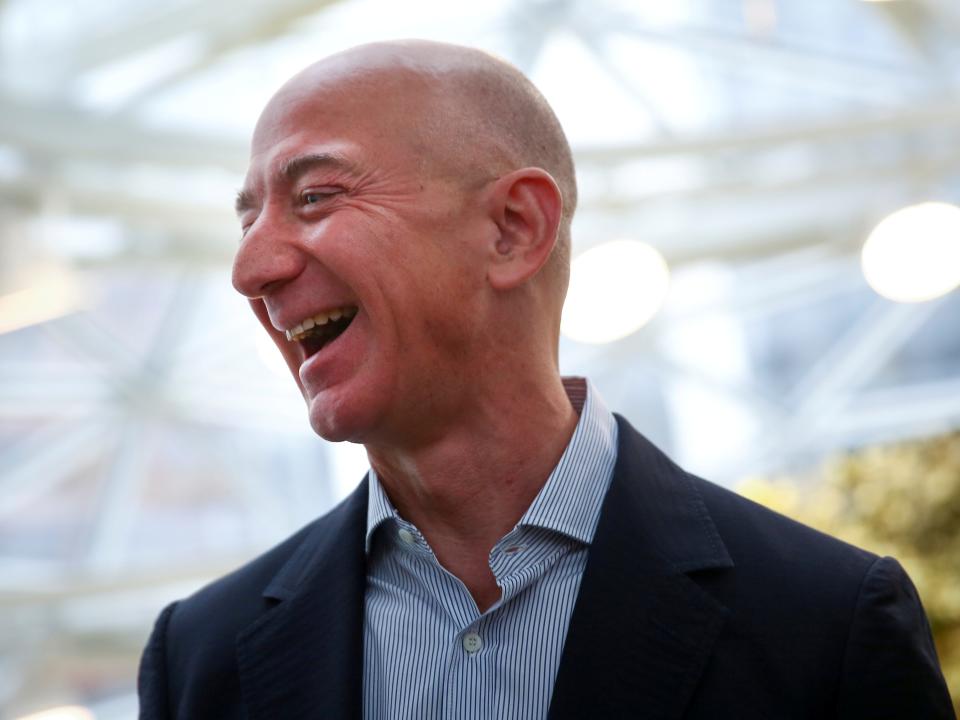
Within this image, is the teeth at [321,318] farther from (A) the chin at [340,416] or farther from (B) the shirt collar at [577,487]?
(B) the shirt collar at [577,487]

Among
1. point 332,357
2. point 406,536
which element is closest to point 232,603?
point 406,536

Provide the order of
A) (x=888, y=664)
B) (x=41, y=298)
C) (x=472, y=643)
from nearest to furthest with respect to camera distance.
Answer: (x=888, y=664) → (x=472, y=643) → (x=41, y=298)

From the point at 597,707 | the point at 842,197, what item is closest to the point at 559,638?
the point at 597,707

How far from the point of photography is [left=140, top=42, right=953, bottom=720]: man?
2682mm

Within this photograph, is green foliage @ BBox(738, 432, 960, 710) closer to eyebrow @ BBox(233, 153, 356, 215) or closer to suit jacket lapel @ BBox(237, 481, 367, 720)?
suit jacket lapel @ BBox(237, 481, 367, 720)

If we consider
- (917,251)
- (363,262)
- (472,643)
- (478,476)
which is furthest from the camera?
(917,251)

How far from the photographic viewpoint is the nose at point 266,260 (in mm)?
2744

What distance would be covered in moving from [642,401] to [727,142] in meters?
11.8

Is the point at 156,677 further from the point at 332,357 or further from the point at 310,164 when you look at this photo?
the point at 310,164

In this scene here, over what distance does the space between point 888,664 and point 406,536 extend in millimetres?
1159

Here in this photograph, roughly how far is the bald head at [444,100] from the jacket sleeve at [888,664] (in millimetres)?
1123

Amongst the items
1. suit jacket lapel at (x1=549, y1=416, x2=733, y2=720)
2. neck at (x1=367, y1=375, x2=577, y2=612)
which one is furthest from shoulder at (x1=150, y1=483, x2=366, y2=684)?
suit jacket lapel at (x1=549, y1=416, x2=733, y2=720)

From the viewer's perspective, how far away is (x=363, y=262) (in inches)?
107

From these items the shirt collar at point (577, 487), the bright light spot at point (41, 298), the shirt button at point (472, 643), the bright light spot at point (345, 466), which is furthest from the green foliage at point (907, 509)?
the shirt button at point (472, 643)
